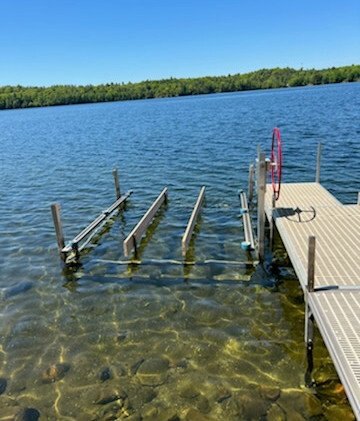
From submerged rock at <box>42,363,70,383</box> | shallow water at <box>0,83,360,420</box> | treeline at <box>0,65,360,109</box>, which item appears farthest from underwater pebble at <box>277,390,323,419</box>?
treeline at <box>0,65,360,109</box>

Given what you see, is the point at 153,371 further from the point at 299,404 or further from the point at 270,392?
the point at 299,404

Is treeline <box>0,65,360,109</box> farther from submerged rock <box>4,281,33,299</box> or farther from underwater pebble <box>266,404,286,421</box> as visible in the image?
underwater pebble <box>266,404,286,421</box>

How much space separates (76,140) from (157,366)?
1640 inches

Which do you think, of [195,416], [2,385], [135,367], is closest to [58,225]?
[2,385]

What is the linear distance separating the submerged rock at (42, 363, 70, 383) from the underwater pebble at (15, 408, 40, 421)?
73 cm

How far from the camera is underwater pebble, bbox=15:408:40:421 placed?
692cm

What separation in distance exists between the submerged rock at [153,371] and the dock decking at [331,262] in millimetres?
3113

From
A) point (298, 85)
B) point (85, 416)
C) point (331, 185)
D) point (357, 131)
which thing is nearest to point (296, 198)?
point (331, 185)

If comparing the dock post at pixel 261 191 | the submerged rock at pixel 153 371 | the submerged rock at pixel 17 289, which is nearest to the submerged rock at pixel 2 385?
the submerged rock at pixel 153 371

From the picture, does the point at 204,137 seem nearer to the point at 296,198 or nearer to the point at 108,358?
the point at 296,198

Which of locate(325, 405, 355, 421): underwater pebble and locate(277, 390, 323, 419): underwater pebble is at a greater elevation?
locate(325, 405, 355, 421): underwater pebble

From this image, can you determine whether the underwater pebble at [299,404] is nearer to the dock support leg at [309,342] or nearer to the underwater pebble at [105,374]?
the dock support leg at [309,342]

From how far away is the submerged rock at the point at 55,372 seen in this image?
7.86m

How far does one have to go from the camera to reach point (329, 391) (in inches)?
282
